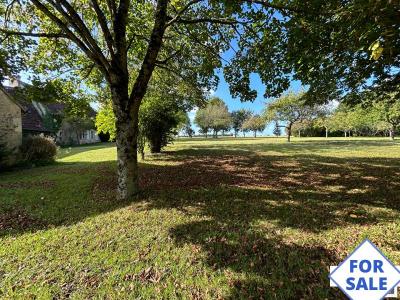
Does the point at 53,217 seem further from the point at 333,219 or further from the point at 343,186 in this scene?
the point at 343,186

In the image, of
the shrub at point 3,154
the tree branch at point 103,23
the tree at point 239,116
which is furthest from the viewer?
the tree at point 239,116

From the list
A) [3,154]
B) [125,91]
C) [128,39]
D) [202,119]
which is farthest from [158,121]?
[202,119]

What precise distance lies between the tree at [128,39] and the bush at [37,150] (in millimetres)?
7007

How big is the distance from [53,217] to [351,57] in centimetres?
944

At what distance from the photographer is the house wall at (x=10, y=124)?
13.4m

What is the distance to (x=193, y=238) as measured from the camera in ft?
13.4

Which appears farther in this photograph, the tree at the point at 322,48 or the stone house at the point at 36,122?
the stone house at the point at 36,122

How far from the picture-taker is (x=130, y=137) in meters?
6.16

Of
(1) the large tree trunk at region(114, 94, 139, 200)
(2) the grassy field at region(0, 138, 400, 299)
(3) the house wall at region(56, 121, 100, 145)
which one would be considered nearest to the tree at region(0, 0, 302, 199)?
(1) the large tree trunk at region(114, 94, 139, 200)

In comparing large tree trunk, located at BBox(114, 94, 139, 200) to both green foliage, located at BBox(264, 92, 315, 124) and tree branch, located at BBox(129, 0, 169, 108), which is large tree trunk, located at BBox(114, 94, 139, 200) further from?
green foliage, located at BBox(264, 92, 315, 124)

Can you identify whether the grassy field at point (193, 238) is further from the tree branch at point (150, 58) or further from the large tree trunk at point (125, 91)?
the tree branch at point (150, 58)

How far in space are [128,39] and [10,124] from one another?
1020 centimetres

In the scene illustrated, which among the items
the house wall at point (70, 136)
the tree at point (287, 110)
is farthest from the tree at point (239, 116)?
the house wall at point (70, 136)

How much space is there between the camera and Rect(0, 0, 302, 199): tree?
5938 millimetres
